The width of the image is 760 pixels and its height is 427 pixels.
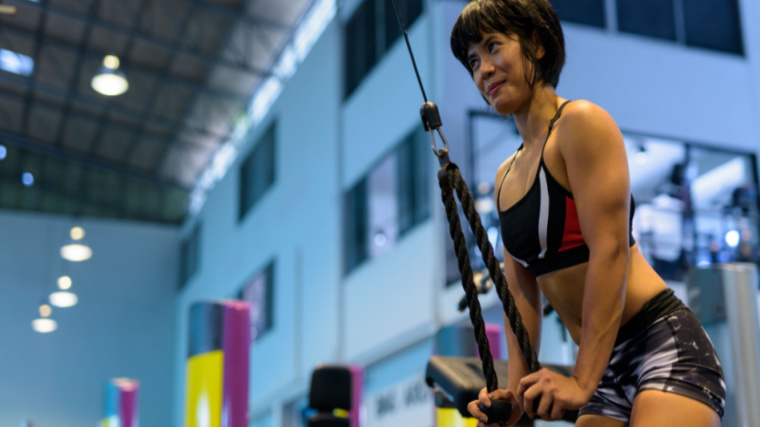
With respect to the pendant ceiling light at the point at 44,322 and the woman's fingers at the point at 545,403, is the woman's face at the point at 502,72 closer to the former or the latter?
the woman's fingers at the point at 545,403

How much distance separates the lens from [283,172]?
14.3 metres

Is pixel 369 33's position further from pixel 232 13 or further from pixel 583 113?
pixel 583 113

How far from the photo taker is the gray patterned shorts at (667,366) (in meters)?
1.41

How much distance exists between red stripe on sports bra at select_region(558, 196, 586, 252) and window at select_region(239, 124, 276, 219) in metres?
13.7

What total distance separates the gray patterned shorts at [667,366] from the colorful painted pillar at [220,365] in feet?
8.17

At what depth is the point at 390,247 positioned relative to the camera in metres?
10.3

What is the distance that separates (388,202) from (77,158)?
1198 cm

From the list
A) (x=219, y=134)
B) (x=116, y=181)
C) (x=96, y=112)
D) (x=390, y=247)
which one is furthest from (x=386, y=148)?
(x=116, y=181)

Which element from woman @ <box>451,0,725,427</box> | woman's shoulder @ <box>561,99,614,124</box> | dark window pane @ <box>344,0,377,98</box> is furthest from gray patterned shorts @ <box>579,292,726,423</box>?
dark window pane @ <box>344,0,377,98</box>

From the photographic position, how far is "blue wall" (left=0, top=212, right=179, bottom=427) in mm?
18125

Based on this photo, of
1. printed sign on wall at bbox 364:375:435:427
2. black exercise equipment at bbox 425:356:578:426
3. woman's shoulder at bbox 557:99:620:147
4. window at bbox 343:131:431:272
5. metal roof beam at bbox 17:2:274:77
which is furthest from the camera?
metal roof beam at bbox 17:2:274:77

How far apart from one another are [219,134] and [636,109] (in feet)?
36.2

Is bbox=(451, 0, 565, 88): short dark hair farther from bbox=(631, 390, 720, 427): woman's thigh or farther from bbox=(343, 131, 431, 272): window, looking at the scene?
bbox=(343, 131, 431, 272): window

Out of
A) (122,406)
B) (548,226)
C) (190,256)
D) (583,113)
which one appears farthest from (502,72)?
(190,256)
